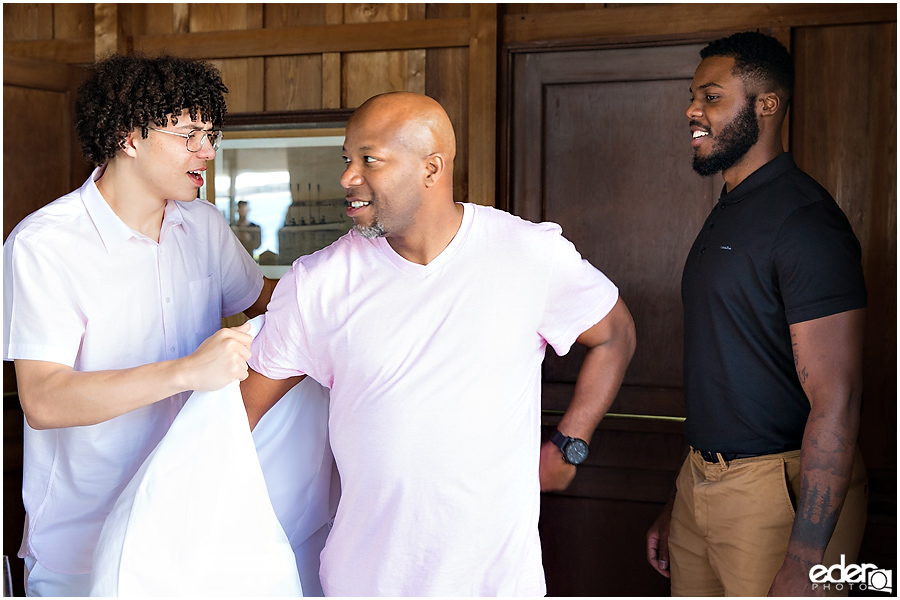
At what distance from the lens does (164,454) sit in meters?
1.64

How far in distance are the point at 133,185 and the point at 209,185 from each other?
1.36 m

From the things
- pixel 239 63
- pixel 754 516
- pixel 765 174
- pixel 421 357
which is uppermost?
pixel 239 63

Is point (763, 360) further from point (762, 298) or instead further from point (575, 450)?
point (575, 450)

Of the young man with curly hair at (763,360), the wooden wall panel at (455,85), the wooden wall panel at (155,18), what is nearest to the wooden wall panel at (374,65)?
the wooden wall panel at (455,85)

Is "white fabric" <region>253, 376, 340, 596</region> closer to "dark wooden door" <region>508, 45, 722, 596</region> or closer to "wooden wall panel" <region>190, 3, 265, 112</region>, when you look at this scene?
"dark wooden door" <region>508, 45, 722, 596</region>

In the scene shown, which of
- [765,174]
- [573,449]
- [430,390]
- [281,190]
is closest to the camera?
[430,390]

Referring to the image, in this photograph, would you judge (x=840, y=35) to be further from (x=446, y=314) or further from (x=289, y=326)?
(x=289, y=326)

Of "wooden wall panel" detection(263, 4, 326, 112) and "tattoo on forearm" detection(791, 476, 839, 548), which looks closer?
"tattoo on forearm" detection(791, 476, 839, 548)

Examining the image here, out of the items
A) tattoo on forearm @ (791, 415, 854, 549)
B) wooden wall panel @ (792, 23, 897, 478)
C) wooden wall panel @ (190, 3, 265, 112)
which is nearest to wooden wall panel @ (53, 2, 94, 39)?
wooden wall panel @ (190, 3, 265, 112)

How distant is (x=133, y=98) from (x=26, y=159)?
5.23 ft

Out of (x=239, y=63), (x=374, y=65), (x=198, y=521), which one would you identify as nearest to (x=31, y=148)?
(x=239, y=63)

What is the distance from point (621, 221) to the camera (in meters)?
2.79

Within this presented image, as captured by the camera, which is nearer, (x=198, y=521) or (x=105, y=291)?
(x=198, y=521)

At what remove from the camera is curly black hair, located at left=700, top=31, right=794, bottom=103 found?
6.66 feet
